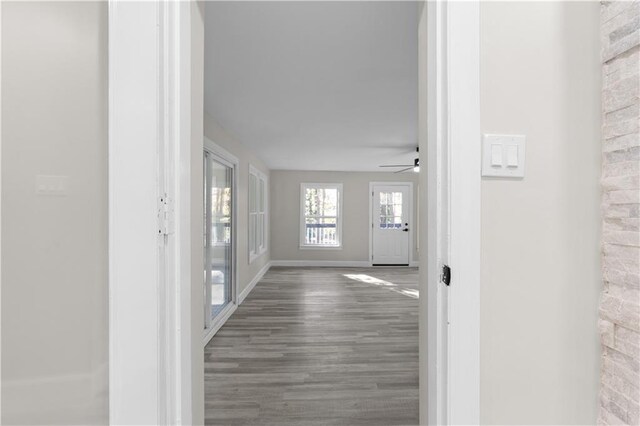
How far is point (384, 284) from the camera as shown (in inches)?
246

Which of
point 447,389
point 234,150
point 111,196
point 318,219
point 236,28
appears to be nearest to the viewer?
point 111,196

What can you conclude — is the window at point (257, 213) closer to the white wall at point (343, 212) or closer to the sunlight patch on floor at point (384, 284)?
the white wall at point (343, 212)

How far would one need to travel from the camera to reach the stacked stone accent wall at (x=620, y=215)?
858mm

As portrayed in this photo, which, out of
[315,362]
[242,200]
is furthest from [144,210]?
[242,200]

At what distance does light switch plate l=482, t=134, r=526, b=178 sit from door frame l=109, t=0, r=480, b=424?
3 centimetres

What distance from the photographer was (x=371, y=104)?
3.10m

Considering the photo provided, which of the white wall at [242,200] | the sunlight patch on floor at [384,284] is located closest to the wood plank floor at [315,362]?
the sunlight patch on floor at [384,284]

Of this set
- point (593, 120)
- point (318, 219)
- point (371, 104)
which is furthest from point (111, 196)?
point (318, 219)

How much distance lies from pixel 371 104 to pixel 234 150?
2.17 meters

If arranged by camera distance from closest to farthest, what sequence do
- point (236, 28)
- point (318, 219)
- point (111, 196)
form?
point (111, 196), point (236, 28), point (318, 219)

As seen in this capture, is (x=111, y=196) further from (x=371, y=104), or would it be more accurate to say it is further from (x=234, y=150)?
(x=234, y=150)

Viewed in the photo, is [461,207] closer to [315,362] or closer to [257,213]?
[315,362]

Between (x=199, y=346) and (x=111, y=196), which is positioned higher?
(x=111, y=196)

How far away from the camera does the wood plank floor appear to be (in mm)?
2188
